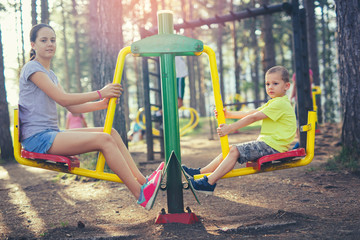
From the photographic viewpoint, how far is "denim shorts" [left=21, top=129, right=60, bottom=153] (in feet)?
9.11

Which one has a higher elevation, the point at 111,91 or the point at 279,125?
the point at 111,91

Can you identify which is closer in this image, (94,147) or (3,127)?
(94,147)

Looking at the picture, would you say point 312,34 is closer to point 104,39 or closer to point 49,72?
point 104,39

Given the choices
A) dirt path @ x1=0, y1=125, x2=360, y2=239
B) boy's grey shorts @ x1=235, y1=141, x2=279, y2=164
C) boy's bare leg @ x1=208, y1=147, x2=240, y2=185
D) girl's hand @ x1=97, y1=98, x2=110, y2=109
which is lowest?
dirt path @ x1=0, y1=125, x2=360, y2=239

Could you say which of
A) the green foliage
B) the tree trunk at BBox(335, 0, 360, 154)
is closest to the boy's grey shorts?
the green foliage

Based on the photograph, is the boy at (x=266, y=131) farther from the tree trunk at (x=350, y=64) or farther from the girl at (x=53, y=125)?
the tree trunk at (x=350, y=64)

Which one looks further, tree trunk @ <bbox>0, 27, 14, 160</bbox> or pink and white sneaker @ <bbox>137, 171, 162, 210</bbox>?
tree trunk @ <bbox>0, 27, 14, 160</bbox>

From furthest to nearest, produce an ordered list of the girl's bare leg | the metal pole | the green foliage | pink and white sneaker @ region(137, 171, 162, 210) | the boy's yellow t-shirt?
the metal pole < the green foliage < the boy's yellow t-shirt < the girl's bare leg < pink and white sneaker @ region(137, 171, 162, 210)

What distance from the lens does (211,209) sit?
3.71 metres

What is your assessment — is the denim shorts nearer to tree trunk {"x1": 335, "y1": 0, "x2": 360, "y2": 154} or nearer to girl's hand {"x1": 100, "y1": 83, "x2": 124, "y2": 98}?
girl's hand {"x1": 100, "y1": 83, "x2": 124, "y2": 98}

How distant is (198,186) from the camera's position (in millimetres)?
2930

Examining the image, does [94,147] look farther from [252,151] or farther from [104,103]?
[252,151]

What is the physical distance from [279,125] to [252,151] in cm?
39

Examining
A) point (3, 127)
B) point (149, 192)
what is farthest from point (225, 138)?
point (3, 127)
